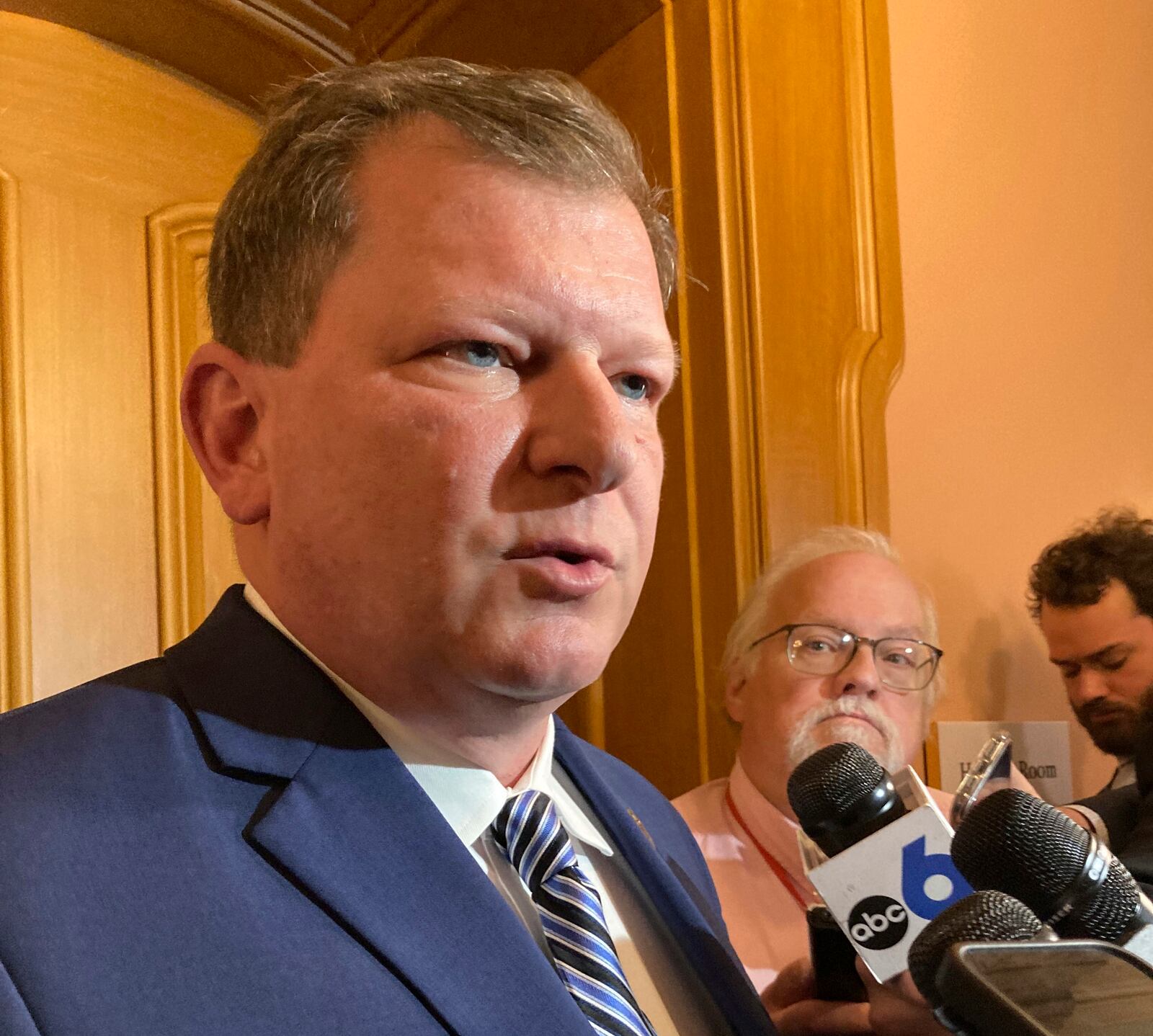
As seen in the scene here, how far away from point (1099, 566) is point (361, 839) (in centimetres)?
220

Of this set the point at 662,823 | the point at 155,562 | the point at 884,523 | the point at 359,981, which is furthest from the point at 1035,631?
the point at 359,981

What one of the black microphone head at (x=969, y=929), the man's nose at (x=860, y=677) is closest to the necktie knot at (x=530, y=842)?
the black microphone head at (x=969, y=929)

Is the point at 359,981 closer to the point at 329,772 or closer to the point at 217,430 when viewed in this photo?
the point at 329,772

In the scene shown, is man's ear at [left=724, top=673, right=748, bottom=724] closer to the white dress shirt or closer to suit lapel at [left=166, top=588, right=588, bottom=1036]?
the white dress shirt

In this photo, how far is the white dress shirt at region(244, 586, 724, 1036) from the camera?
37.1 inches

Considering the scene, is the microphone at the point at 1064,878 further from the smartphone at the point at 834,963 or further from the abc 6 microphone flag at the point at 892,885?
the smartphone at the point at 834,963

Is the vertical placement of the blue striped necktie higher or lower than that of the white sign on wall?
higher

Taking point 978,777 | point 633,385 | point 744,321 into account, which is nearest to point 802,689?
point 744,321

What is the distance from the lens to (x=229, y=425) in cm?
96

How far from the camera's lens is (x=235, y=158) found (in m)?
2.30

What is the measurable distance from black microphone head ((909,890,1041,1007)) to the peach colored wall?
2.03m

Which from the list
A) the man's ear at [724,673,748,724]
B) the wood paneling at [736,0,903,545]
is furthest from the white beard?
the wood paneling at [736,0,903,545]

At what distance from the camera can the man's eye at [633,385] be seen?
1.00m

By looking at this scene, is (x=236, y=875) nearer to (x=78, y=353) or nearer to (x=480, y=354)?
(x=480, y=354)
